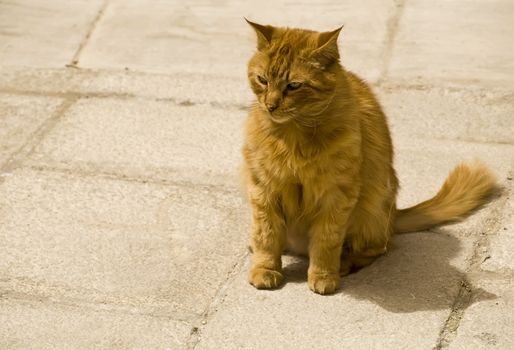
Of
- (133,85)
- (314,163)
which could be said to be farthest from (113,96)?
(314,163)

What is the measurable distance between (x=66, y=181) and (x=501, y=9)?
307 cm

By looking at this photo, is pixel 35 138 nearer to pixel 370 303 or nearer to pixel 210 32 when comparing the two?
pixel 210 32

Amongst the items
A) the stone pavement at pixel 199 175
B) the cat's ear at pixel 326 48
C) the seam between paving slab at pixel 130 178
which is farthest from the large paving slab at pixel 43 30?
the cat's ear at pixel 326 48

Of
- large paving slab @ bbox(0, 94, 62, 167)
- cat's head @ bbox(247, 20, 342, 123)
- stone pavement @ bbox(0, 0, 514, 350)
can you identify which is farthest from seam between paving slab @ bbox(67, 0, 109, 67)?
cat's head @ bbox(247, 20, 342, 123)

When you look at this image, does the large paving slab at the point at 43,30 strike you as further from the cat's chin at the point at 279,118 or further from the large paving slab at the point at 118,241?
the cat's chin at the point at 279,118

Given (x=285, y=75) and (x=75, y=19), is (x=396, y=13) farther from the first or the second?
(x=285, y=75)

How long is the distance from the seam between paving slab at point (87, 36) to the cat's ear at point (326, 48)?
103 inches

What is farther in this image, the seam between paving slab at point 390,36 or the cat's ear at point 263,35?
the seam between paving slab at point 390,36

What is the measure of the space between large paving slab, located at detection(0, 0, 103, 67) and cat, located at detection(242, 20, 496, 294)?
7.83 ft

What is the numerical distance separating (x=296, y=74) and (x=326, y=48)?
15 centimetres

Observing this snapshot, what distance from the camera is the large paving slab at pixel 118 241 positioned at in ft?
13.3

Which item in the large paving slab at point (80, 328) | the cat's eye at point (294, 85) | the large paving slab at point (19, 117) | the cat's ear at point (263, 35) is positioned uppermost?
the cat's ear at point (263, 35)

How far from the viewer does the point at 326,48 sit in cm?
371

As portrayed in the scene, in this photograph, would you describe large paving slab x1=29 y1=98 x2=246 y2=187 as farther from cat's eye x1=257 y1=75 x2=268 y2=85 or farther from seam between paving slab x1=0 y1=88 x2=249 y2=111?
cat's eye x1=257 y1=75 x2=268 y2=85
